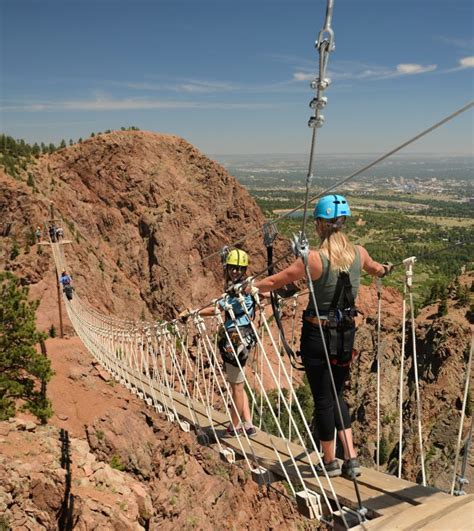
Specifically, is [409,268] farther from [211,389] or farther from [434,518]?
[211,389]

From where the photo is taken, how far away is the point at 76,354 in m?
15.1

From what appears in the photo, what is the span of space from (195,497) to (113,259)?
51.8 ft

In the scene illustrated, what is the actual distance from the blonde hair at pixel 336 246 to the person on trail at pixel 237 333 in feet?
3.53

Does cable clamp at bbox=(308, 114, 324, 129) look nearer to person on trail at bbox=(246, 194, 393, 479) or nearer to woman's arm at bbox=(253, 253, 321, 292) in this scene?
person on trail at bbox=(246, 194, 393, 479)

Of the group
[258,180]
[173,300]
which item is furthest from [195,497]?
[258,180]

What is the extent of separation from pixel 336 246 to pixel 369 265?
43 cm

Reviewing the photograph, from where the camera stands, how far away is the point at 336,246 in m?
2.58

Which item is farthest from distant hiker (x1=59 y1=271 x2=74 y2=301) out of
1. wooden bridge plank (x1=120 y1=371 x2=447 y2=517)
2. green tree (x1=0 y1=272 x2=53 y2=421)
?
wooden bridge plank (x1=120 y1=371 x2=447 y2=517)

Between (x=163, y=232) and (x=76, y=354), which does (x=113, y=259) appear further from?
(x=76, y=354)

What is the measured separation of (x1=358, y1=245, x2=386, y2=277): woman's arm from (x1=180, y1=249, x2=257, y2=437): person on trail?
1009 mm

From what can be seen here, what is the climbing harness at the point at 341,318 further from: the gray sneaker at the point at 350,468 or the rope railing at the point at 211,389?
the gray sneaker at the point at 350,468

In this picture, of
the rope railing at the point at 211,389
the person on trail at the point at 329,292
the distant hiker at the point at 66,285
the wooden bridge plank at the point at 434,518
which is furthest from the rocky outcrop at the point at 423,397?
the distant hiker at the point at 66,285

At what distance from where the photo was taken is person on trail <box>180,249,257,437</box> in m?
3.71

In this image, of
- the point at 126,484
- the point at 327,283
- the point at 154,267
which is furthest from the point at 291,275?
the point at 154,267
